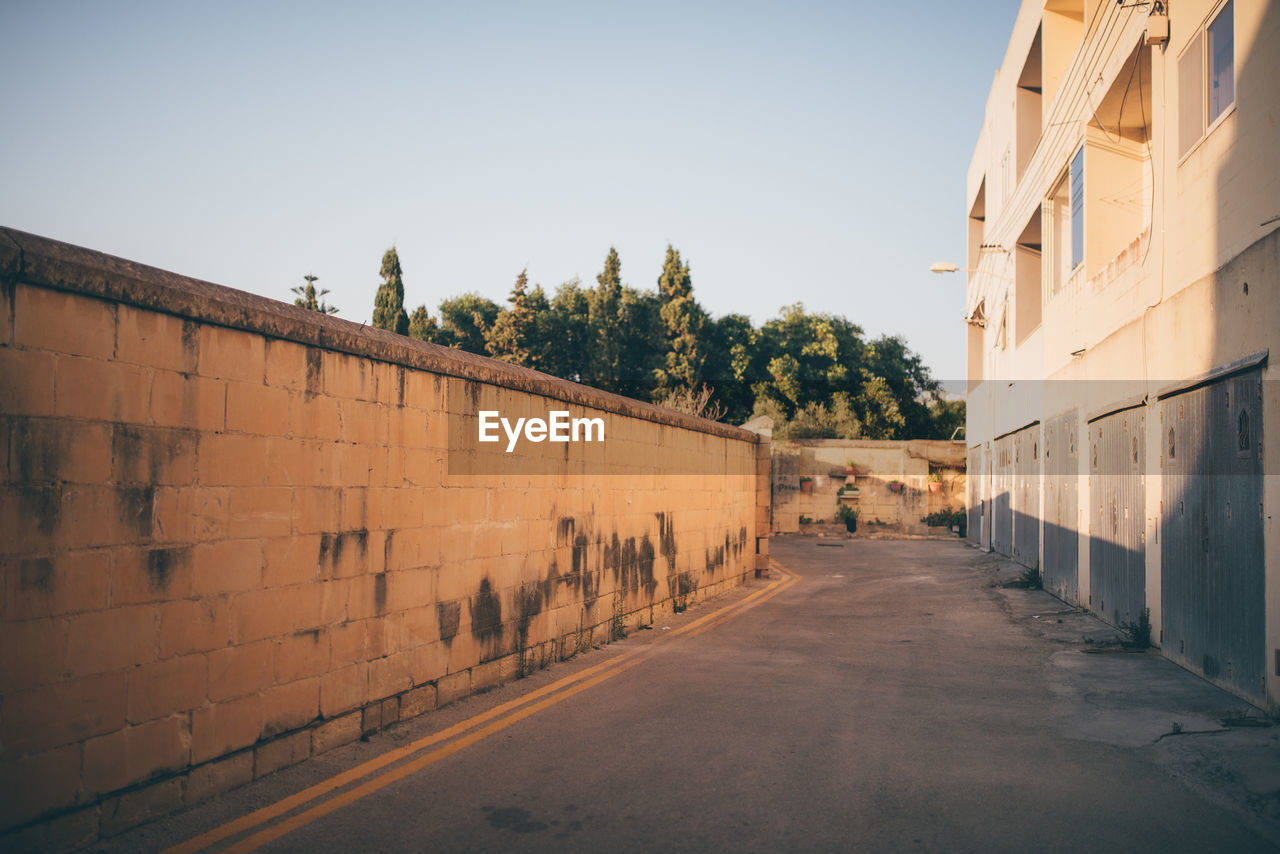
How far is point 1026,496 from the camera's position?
66.4 feet

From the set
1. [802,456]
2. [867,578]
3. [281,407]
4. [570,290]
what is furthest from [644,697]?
[570,290]

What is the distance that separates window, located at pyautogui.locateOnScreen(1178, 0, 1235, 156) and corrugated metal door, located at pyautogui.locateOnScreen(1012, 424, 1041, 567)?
10.1 metres

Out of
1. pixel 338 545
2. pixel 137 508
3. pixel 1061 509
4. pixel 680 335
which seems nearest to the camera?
pixel 137 508

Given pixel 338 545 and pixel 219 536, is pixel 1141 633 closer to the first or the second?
pixel 338 545

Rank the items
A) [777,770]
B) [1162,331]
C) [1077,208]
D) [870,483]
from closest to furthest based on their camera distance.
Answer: [777,770], [1162,331], [1077,208], [870,483]

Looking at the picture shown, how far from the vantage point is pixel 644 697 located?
802 centimetres

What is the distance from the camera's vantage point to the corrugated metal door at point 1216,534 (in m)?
7.70

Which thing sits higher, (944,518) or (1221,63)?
(1221,63)

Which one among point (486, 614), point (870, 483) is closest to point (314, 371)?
point (486, 614)

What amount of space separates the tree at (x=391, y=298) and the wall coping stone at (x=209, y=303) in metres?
46.8

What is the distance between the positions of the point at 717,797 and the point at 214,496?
3.19 meters

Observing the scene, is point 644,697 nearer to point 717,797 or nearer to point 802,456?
point 717,797

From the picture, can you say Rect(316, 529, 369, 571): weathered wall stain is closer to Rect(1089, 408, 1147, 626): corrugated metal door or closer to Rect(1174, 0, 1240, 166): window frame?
Rect(1174, 0, 1240, 166): window frame

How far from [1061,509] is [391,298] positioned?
1731 inches
